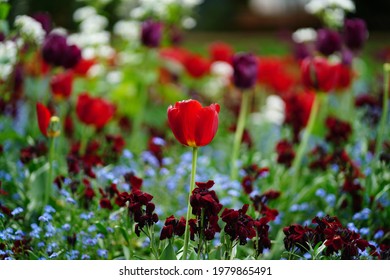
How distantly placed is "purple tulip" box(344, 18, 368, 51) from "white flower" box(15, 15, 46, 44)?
41.1 inches

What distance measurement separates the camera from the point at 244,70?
1707 millimetres

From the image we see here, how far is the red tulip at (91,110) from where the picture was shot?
5.97ft

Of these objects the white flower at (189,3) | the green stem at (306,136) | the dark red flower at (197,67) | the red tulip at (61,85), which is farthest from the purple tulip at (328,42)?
the dark red flower at (197,67)

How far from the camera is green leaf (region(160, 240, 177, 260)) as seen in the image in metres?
1.15

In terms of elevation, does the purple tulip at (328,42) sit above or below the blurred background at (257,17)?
below

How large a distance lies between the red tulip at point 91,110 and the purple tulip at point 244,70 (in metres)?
0.42

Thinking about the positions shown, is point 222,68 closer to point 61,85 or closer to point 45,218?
point 61,85

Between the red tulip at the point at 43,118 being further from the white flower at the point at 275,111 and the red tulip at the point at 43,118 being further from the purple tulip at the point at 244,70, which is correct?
the white flower at the point at 275,111

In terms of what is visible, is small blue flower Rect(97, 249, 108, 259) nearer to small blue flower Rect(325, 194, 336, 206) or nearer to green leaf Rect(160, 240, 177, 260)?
green leaf Rect(160, 240, 177, 260)

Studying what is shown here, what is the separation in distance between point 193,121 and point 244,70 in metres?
Answer: 0.64

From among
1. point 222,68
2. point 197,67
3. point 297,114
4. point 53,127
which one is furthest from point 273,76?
point 53,127

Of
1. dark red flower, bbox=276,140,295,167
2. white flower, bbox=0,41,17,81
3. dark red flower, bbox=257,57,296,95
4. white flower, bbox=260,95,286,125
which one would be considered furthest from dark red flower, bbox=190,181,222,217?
dark red flower, bbox=257,57,296,95
